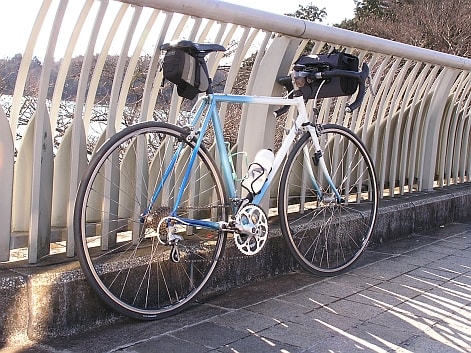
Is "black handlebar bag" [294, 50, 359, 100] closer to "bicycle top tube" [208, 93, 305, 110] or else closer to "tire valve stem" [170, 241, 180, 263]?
"bicycle top tube" [208, 93, 305, 110]

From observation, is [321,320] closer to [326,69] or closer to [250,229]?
[250,229]

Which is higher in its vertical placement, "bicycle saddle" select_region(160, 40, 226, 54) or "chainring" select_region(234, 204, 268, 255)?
"bicycle saddle" select_region(160, 40, 226, 54)

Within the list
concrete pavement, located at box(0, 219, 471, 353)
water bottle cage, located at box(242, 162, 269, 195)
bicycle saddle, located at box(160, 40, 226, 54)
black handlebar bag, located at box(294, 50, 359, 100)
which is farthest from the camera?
black handlebar bag, located at box(294, 50, 359, 100)

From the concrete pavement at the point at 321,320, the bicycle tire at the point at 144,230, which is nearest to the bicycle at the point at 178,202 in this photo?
the bicycle tire at the point at 144,230

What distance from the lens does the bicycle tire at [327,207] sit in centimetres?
407

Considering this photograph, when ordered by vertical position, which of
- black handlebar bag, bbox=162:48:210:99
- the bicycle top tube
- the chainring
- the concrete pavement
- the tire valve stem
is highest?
black handlebar bag, bbox=162:48:210:99

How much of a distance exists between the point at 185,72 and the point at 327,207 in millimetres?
1608

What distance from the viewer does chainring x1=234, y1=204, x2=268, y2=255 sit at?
11.7ft

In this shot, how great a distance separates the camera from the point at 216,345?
302cm

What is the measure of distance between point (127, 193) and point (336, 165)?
6.19ft

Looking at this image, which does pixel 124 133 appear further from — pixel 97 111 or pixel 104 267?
pixel 97 111

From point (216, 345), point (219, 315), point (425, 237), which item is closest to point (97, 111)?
point (219, 315)

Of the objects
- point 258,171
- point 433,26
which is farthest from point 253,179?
point 433,26

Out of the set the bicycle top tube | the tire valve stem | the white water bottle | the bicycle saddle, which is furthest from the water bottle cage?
the bicycle saddle
